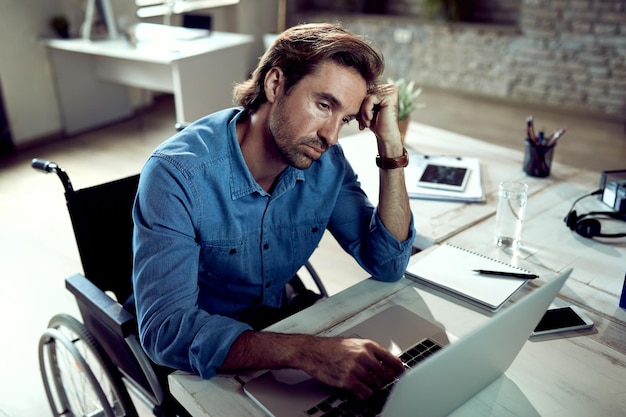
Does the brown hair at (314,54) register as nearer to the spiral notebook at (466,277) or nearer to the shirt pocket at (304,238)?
the shirt pocket at (304,238)

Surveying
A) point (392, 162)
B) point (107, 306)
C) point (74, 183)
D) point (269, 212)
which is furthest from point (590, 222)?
point (74, 183)

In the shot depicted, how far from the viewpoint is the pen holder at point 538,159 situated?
1741 mm

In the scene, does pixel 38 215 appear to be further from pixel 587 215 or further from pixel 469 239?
pixel 587 215

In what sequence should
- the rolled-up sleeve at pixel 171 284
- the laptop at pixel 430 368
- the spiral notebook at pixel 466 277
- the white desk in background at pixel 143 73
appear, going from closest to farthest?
1. the laptop at pixel 430 368
2. the rolled-up sleeve at pixel 171 284
3. the spiral notebook at pixel 466 277
4. the white desk in background at pixel 143 73

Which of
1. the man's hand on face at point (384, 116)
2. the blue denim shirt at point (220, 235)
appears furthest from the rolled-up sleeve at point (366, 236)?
the man's hand on face at point (384, 116)

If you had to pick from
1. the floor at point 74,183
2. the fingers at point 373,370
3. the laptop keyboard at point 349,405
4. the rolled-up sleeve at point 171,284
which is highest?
the rolled-up sleeve at point 171,284

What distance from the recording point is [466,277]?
3.86 feet

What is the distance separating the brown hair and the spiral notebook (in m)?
0.44

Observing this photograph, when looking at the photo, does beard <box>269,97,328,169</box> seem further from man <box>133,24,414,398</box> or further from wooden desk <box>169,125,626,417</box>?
wooden desk <box>169,125,626,417</box>

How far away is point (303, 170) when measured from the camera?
4.09 feet

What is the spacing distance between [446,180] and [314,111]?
0.71 m

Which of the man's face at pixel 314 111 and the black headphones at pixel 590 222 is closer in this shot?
the man's face at pixel 314 111

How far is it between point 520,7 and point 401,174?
198 inches

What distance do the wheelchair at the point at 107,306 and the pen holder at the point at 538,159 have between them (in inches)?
34.2
